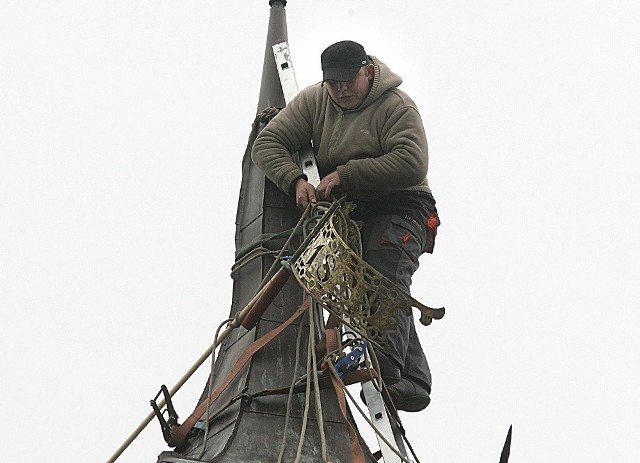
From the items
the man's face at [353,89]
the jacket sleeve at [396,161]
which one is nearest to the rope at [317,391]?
the jacket sleeve at [396,161]

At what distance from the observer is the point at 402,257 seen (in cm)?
816

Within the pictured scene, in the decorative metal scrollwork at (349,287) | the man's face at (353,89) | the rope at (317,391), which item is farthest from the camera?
the man's face at (353,89)

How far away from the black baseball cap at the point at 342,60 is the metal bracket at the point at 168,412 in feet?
5.70

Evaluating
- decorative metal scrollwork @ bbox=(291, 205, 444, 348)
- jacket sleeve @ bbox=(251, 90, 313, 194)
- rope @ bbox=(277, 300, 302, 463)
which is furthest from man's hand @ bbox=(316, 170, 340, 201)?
rope @ bbox=(277, 300, 302, 463)

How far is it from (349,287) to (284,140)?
127 cm

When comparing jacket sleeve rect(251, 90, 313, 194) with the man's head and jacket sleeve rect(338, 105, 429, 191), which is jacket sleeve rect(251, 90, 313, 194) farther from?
jacket sleeve rect(338, 105, 429, 191)

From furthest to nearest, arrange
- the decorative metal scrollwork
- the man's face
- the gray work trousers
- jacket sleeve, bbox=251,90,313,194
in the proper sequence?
jacket sleeve, bbox=251,90,313,194 < the man's face < the gray work trousers < the decorative metal scrollwork

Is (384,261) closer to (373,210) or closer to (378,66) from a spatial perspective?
(373,210)

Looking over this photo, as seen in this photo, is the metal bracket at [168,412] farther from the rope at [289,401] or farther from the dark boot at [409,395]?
the dark boot at [409,395]

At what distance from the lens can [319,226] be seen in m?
7.64

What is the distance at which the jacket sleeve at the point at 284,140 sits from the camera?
8438mm

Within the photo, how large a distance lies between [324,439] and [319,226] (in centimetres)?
99

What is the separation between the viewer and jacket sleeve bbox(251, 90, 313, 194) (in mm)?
8438

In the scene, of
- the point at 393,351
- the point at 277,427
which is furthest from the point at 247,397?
the point at 393,351
